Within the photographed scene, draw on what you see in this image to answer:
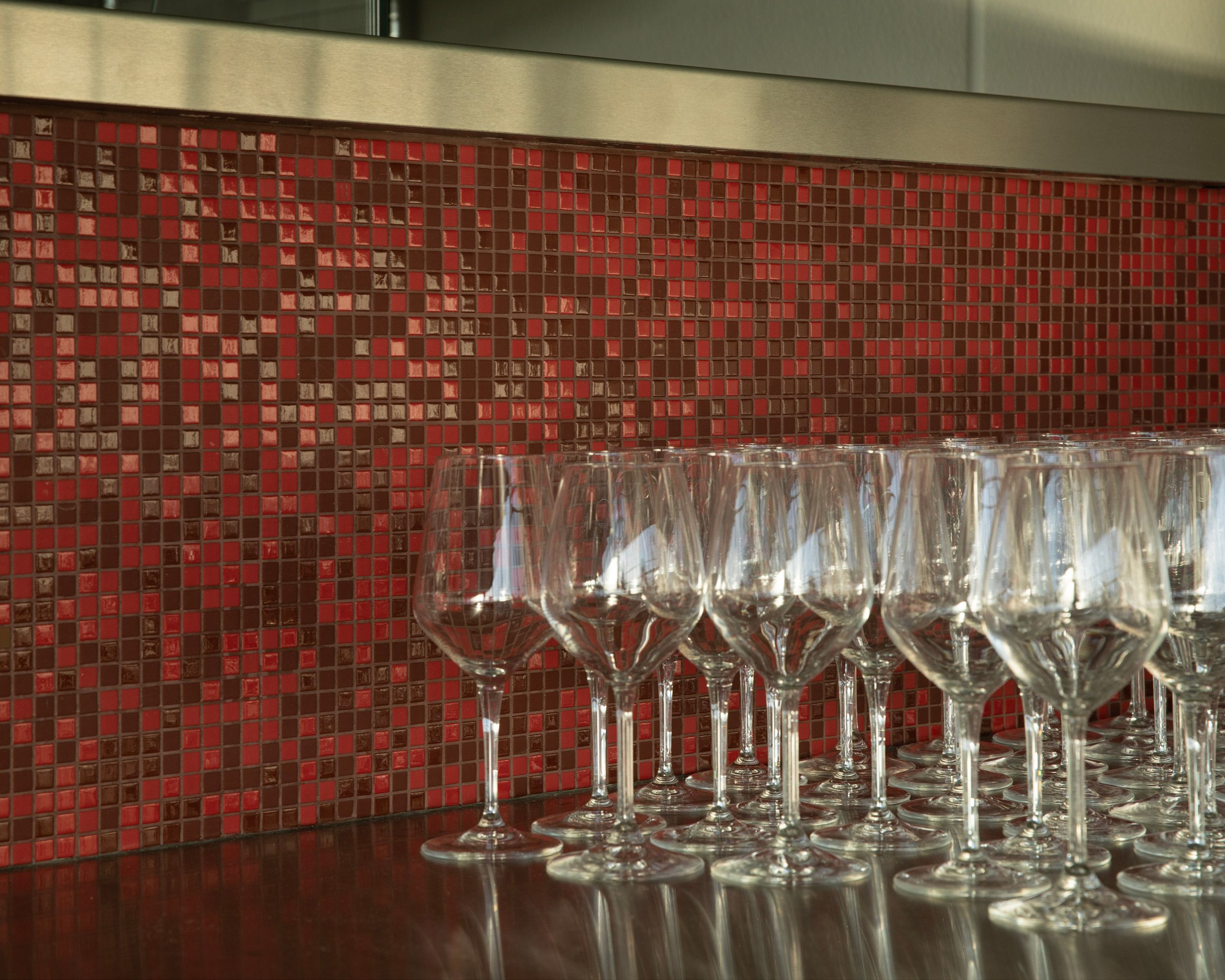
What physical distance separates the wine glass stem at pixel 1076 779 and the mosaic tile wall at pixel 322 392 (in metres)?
0.57

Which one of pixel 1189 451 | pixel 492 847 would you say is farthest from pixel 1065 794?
pixel 492 847

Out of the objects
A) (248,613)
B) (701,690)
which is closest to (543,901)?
(248,613)

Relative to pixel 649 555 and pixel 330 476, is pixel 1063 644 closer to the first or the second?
pixel 649 555

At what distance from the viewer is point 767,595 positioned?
1.02 meters

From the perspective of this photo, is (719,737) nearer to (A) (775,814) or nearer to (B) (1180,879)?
(A) (775,814)

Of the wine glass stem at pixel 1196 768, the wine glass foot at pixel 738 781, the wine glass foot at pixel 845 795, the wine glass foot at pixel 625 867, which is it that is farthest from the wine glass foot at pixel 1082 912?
the wine glass foot at pixel 738 781

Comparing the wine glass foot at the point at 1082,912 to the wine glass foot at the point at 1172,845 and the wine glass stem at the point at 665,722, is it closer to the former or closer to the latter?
the wine glass foot at the point at 1172,845

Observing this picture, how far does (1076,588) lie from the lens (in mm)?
897

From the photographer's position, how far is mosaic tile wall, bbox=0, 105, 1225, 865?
1159 mm

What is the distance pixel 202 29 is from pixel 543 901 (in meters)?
0.70

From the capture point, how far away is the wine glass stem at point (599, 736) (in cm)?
112

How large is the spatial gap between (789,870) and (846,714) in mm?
365

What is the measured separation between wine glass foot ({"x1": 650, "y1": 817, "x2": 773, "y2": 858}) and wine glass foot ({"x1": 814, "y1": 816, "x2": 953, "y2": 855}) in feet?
0.17

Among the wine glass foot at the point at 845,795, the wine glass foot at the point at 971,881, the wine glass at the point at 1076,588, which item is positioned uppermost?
the wine glass at the point at 1076,588
